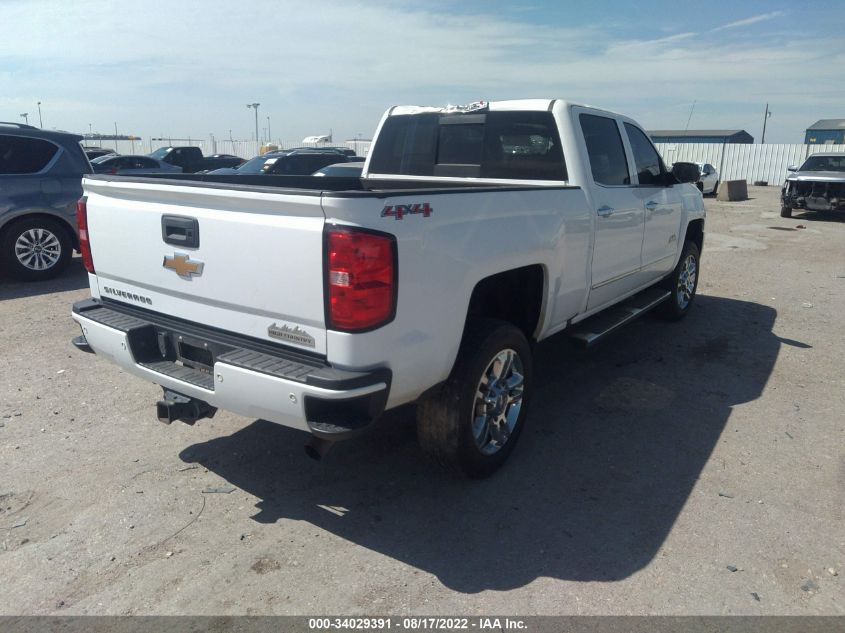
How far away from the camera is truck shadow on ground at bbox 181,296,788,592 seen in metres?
3.08

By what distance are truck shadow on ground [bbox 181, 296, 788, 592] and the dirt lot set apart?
0.01 m

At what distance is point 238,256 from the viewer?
113 inches

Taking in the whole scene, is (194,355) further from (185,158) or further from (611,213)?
(185,158)

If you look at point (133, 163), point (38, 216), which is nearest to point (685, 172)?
point (38, 216)

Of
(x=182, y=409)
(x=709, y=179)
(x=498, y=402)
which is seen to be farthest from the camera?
(x=709, y=179)

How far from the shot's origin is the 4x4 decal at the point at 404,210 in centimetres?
267

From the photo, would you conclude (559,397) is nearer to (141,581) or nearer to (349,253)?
(349,253)

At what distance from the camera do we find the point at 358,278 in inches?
103

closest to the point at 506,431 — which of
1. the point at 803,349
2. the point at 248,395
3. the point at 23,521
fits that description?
the point at 248,395

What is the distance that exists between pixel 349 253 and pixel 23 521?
2269 millimetres

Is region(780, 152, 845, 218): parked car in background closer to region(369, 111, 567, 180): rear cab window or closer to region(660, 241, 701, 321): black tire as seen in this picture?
region(660, 241, 701, 321): black tire

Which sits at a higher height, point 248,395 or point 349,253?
point 349,253

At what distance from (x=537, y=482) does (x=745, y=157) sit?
33544 mm

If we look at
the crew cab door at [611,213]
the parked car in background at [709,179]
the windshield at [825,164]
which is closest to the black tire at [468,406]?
the crew cab door at [611,213]
